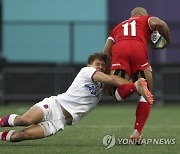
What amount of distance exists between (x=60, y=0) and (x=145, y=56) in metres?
14.2

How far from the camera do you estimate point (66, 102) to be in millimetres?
9562

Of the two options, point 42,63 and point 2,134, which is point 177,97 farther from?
point 2,134

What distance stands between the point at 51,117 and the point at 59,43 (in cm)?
1321

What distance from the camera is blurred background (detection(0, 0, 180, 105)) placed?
66.4 ft

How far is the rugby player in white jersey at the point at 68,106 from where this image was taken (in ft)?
A: 30.7

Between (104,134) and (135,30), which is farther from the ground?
(135,30)

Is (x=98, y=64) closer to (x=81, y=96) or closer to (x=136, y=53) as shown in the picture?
(x=81, y=96)

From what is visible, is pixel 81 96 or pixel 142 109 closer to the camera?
pixel 81 96

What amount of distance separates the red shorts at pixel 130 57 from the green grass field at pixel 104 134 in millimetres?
1045

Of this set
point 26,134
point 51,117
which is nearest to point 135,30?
point 51,117

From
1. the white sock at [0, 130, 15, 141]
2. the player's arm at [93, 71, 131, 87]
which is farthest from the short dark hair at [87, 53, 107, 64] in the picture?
the white sock at [0, 130, 15, 141]

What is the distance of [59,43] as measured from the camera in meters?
22.6

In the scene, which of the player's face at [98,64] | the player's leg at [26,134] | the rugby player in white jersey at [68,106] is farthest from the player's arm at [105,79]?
the player's leg at [26,134]

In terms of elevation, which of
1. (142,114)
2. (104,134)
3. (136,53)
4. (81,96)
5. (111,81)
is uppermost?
(136,53)
